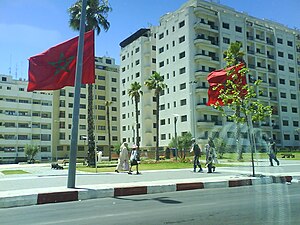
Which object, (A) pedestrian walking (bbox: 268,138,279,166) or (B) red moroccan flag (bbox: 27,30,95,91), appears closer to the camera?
(B) red moroccan flag (bbox: 27,30,95,91)

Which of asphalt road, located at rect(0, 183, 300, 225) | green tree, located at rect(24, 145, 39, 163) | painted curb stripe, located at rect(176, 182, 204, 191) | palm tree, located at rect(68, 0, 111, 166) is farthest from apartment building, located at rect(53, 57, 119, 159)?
asphalt road, located at rect(0, 183, 300, 225)

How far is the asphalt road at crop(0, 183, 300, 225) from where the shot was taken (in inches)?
266

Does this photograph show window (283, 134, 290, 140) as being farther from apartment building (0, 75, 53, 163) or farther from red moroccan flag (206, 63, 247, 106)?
red moroccan flag (206, 63, 247, 106)

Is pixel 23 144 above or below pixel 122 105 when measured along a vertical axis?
below

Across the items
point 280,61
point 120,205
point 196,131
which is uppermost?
point 280,61

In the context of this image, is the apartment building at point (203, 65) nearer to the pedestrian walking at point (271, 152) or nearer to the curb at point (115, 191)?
the pedestrian walking at point (271, 152)

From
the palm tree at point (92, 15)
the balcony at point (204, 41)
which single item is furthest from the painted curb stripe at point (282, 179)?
the balcony at point (204, 41)

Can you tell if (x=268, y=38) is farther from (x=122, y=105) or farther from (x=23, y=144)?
(x=23, y=144)

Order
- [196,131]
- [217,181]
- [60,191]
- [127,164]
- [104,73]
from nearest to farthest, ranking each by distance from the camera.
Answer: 1. [60,191]
2. [217,181]
3. [127,164]
4. [196,131]
5. [104,73]

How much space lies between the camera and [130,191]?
37.8ft

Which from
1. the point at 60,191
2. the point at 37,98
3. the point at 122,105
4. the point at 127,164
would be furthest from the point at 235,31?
the point at 60,191

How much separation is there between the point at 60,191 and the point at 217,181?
6094mm

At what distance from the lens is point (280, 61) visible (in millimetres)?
74562

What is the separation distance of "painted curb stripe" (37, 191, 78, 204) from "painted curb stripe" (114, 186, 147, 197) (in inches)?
56.4
